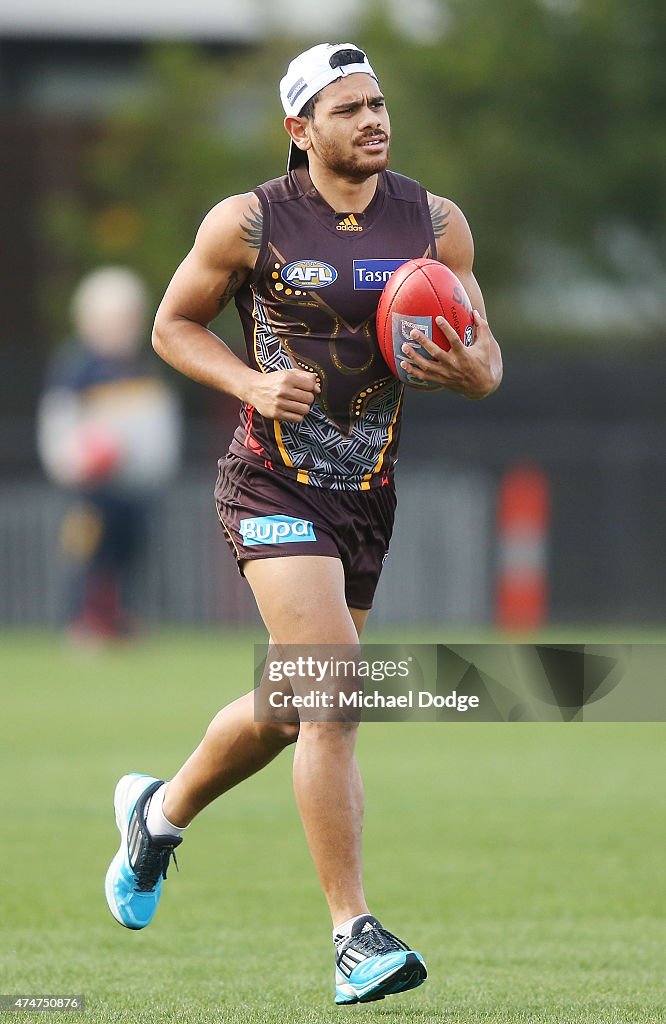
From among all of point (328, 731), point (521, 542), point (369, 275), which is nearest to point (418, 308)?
point (369, 275)

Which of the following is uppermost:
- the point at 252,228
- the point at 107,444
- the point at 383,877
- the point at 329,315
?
the point at 252,228

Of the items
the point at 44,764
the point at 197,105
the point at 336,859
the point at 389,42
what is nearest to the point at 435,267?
the point at 336,859

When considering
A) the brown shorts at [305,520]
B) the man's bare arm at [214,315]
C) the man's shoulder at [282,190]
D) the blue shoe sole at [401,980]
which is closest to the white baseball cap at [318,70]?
the man's shoulder at [282,190]

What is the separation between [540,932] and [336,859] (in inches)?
44.8

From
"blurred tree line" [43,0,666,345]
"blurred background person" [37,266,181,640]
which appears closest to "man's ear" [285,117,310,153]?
"blurred background person" [37,266,181,640]

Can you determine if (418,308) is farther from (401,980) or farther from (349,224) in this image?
(401,980)

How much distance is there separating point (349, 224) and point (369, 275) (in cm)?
17

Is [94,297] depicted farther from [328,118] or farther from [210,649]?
[328,118]

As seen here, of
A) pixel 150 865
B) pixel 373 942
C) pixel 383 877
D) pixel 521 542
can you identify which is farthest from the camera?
pixel 521 542

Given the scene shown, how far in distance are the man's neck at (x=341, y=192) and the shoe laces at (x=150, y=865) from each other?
6.70 feet

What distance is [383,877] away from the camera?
7.01m

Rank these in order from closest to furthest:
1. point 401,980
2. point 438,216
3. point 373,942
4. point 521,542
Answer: point 401,980 < point 373,942 < point 438,216 < point 521,542

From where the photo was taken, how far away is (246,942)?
5914mm

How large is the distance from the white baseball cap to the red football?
23.0 inches
